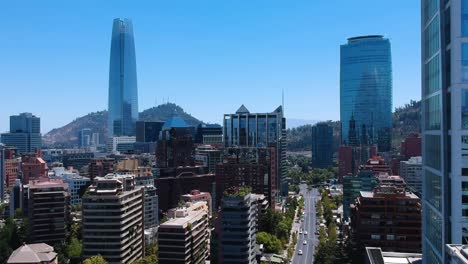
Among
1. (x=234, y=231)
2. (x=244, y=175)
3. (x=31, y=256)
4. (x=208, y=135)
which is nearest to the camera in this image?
(x=31, y=256)

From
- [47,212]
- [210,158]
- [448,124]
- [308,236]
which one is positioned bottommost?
[308,236]

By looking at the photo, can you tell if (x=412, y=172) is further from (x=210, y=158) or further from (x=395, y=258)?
(x=395, y=258)

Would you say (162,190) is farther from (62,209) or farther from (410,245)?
(410,245)

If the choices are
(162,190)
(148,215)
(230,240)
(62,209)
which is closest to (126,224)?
(230,240)

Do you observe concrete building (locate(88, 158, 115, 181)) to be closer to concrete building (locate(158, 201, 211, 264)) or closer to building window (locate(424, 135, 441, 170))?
concrete building (locate(158, 201, 211, 264))

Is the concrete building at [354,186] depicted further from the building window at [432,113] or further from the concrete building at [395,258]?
the building window at [432,113]

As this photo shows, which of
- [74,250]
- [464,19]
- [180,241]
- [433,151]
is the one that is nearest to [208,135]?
[74,250]

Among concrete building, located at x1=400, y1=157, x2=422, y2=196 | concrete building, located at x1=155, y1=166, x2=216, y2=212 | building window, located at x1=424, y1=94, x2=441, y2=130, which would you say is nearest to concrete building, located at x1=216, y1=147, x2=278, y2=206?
concrete building, located at x1=155, y1=166, x2=216, y2=212
